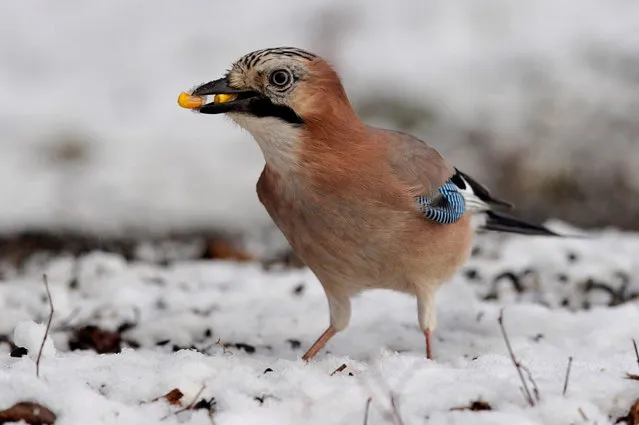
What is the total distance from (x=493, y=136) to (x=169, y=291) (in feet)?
12.5

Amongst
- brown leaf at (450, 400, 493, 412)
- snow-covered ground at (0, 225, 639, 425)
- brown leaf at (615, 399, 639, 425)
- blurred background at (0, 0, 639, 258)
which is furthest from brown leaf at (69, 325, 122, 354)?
blurred background at (0, 0, 639, 258)

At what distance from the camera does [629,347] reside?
339cm

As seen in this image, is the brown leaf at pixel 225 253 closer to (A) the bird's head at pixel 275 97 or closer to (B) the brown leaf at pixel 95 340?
(B) the brown leaf at pixel 95 340

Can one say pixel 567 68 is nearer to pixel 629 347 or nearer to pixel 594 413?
pixel 629 347

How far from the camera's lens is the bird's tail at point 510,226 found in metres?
4.04

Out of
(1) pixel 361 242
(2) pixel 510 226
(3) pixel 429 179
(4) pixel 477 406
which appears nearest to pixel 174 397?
(4) pixel 477 406

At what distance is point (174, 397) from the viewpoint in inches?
97.3

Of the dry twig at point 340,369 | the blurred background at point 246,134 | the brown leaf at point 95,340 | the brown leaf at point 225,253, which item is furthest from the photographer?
the blurred background at point 246,134

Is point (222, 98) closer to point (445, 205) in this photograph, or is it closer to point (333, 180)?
point (333, 180)

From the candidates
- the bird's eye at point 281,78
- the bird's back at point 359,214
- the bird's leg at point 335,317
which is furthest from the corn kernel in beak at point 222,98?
the bird's leg at point 335,317

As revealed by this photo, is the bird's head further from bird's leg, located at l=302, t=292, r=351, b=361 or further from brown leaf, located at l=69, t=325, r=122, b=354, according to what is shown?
brown leaf, located at l=69, t=325, r=122, b=354

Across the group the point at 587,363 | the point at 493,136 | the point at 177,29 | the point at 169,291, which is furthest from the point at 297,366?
the point at 177,29

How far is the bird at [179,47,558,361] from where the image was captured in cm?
308

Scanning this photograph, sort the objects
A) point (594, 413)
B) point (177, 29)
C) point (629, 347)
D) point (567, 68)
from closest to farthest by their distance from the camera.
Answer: point (594, 413) < point (629, 347) < point (567, 68) < point (177, 29)
